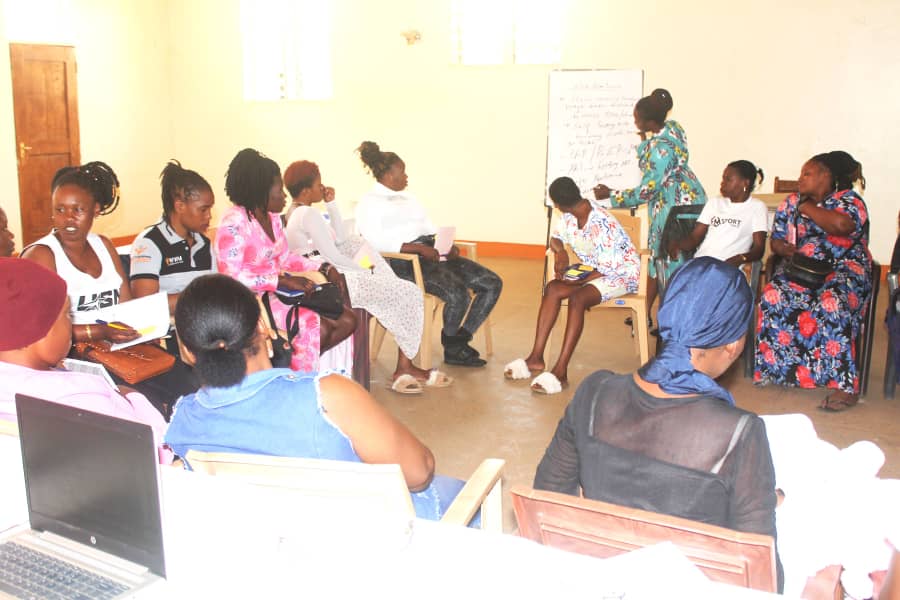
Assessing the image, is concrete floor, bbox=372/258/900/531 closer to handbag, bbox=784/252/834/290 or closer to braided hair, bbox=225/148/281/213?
handbag, bbox=784/252/834/290

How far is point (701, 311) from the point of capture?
1781 mm

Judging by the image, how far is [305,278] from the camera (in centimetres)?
408

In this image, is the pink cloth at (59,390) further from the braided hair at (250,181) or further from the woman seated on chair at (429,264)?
the woman seated on chair at (429,264)

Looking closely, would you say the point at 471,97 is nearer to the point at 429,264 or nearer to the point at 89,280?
the point at 429,264

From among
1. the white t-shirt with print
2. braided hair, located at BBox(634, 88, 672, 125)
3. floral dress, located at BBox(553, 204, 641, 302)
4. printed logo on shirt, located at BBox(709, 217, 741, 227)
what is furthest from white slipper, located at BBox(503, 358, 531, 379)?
braided hair, located at BBox(634, 88, 672, 125)

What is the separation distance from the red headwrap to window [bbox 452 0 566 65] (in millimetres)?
6776

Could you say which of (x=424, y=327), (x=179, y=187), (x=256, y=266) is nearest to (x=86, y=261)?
(x=179, y=187)

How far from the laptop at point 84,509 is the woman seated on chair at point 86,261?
167 cm

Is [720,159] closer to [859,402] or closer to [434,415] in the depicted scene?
[859,402]

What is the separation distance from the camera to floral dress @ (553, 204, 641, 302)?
4.76 meters

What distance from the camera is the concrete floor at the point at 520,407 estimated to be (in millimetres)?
3744

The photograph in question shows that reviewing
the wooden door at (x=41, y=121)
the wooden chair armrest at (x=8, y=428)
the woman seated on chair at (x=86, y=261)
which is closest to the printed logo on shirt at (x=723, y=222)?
the woman seated on chair at (x=86, y=261)

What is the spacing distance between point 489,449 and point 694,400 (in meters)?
2.18

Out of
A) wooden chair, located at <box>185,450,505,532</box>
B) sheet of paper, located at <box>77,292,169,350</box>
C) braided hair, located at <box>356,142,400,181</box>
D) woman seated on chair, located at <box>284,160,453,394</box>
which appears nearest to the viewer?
wooden chair, located at <box>185,450,505,532</box>
